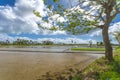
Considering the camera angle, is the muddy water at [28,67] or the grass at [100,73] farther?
the muddy water at [28,67]

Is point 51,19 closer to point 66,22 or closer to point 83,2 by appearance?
point 66,22

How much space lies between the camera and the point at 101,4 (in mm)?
19203

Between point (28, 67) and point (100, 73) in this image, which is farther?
point (28, 67)

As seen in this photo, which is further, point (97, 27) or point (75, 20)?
point (97, 27)

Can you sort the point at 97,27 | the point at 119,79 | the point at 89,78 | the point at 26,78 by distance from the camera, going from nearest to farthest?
the point at 119,79, the point at 89,78, the point at 26,78, the point at 97,27

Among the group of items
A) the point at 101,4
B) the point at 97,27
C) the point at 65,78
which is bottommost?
the point at 65,78

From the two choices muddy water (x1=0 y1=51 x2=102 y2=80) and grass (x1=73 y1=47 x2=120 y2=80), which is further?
muddy water (x1=0 y1=51 x2=102 y2=80)

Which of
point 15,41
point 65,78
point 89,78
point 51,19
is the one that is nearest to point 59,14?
point 51,19

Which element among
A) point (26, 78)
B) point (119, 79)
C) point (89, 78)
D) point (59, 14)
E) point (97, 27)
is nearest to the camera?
point (119, 79)

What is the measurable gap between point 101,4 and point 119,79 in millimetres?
10359

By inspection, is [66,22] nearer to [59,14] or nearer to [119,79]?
[59,14]

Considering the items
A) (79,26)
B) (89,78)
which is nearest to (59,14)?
(79,26)

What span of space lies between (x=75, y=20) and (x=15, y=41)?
14141cm

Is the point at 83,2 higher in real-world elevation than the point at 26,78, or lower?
higher
